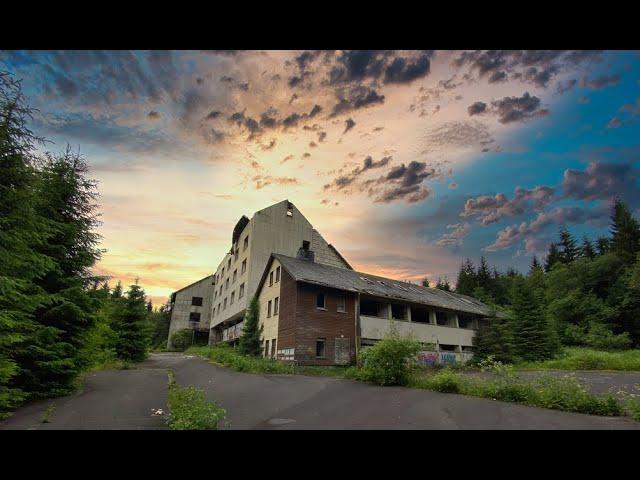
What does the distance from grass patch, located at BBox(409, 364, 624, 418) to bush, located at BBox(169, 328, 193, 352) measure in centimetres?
4523

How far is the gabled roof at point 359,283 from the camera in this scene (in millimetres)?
24172

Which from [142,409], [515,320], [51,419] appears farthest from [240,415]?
[515,320]

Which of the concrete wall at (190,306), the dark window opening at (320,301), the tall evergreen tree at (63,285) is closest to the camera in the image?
the tall evergreen tree at (63,285)

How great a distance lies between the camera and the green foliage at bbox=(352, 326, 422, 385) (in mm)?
14500

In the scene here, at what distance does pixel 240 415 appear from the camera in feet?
32.9

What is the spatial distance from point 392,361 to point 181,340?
4334cm

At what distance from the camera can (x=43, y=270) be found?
10.3m

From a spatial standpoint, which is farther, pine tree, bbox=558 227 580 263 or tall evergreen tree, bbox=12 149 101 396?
pine tree, bbox=558 227 580 263

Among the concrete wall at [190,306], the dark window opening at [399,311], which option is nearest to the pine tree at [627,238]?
the dark window opening at [399,311]

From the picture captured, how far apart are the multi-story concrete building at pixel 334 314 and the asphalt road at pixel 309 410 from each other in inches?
315

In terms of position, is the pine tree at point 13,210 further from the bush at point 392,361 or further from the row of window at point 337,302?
the row of window at point 337,302

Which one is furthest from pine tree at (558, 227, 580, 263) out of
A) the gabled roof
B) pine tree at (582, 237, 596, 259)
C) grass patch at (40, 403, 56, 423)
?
grass patch at (40, 403, 56, 423)

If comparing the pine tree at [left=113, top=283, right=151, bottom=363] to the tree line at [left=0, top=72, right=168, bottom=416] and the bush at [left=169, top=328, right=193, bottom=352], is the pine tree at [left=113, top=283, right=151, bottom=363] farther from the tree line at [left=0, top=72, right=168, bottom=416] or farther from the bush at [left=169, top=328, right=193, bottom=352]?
the bush at [left=169, top=328, right=193, bottom=352]
